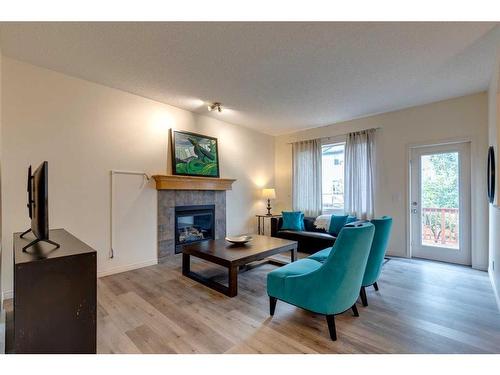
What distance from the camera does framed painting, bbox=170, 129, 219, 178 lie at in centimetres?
406

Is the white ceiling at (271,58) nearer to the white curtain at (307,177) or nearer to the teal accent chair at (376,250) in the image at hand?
the white curtain at (307,177)

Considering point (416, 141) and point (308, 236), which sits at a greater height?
point (416, 141)

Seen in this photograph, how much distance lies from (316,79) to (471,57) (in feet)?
5.16

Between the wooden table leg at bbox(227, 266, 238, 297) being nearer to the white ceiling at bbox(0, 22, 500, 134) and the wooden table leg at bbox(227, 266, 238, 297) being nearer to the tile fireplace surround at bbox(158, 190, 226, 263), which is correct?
the tile fireplace surround at bbox(158, 190, 226, 263)

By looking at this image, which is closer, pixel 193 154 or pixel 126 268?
pixel 126 268

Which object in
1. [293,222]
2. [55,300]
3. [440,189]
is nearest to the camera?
[55,300]

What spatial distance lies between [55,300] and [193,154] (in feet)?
10.4

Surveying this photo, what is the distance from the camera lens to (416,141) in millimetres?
→ 4035

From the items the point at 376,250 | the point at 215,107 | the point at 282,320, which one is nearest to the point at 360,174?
the point at 376,250

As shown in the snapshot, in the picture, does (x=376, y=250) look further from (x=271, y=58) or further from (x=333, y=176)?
(x=333, y=176)

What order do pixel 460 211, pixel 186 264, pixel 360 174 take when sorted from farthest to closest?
pixel 360 174
pixel 460 211
pixel 186 264

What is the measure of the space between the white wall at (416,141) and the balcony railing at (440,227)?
245 mm

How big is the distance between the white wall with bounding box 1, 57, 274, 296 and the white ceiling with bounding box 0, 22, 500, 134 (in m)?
0.23
